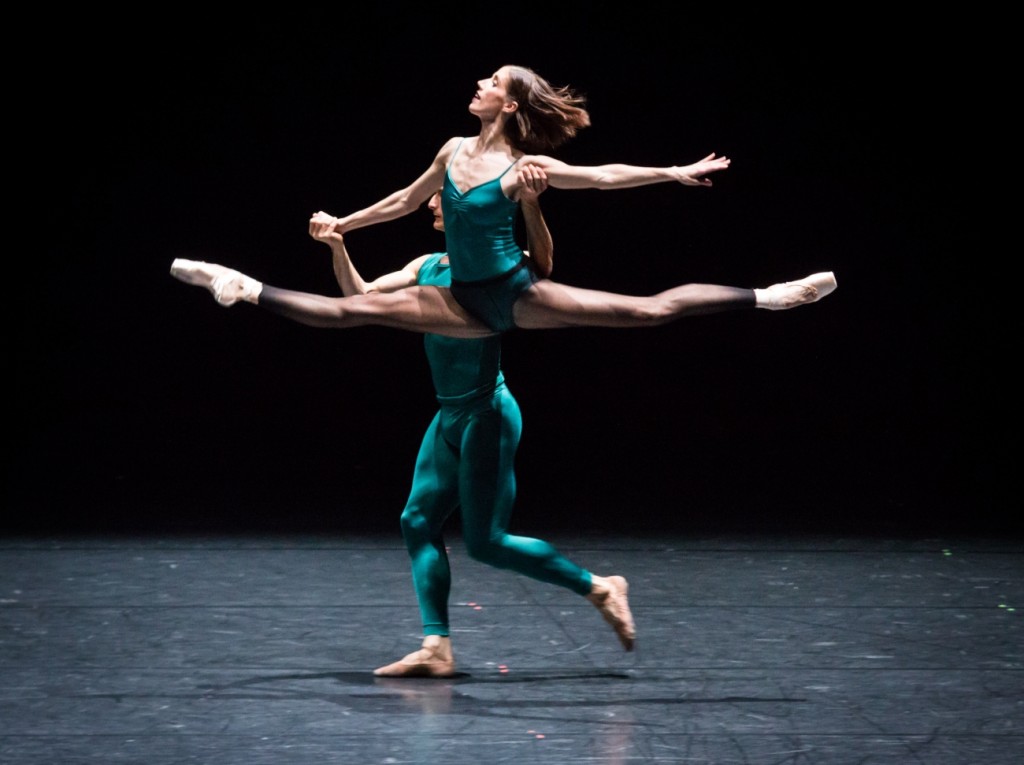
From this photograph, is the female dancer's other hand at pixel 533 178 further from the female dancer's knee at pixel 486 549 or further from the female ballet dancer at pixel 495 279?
the female dancer's knee at pixel 486 549

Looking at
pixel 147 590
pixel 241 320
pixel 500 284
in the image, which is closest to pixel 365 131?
pixel 241 320

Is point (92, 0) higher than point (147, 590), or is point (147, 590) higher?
point (92, 0)

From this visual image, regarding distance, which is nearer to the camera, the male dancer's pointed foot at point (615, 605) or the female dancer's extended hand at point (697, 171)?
the female dancer's extended hand at point (697, 171)

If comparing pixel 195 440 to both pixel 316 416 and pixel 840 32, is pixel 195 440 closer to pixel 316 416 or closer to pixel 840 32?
pixel 316 416

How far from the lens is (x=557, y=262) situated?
24.4 ft

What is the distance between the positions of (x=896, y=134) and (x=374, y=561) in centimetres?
334

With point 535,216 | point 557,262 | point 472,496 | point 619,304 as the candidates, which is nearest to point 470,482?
point 472,496

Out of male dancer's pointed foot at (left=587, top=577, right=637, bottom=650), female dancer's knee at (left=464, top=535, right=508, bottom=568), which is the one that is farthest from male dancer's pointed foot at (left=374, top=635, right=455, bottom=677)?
male dancer's pointed foot at (left=587, top=577, right=637, bottom=650)

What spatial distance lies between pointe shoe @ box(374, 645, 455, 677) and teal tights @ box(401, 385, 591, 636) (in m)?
0.06

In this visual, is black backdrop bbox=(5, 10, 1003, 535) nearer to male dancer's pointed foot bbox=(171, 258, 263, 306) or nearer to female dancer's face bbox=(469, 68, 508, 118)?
male dancer's pointed foot bbox=(171, 258, 263, 306)

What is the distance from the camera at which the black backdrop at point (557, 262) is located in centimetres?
704

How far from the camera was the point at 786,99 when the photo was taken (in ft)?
23.6

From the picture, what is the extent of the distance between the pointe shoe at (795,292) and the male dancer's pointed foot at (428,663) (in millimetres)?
1166

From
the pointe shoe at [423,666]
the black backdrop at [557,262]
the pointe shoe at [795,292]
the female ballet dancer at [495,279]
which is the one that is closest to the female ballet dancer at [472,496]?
the pointe shoe at [423,666]
